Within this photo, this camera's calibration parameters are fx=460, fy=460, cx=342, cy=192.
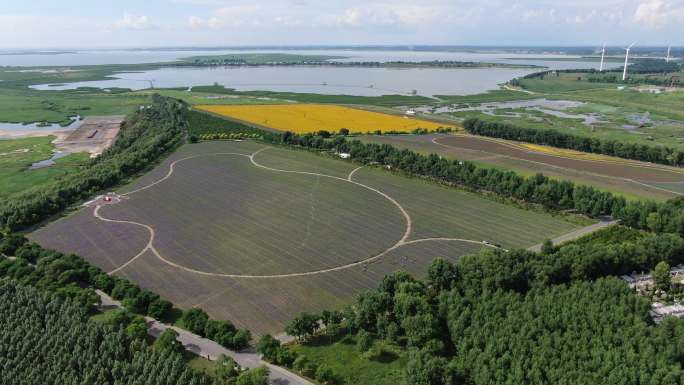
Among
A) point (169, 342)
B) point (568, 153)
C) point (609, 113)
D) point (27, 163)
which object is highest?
point (609, 113)

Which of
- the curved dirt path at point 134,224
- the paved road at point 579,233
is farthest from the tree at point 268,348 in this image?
the paved road at point 579,233

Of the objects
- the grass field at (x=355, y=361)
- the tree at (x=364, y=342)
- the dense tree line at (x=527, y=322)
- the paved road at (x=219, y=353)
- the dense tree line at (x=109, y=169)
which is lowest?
the grass field at (x=355, y=361)

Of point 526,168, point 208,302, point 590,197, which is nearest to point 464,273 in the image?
point 208,302

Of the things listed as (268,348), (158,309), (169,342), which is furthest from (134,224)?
(268,348)

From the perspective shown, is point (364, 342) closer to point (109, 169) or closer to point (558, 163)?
point (109, 169)

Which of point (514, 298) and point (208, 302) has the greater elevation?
point (514, 298)

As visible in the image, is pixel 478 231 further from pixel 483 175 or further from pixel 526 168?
pixel 526 168

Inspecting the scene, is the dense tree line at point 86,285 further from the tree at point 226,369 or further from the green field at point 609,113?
the green field at point 609,113
